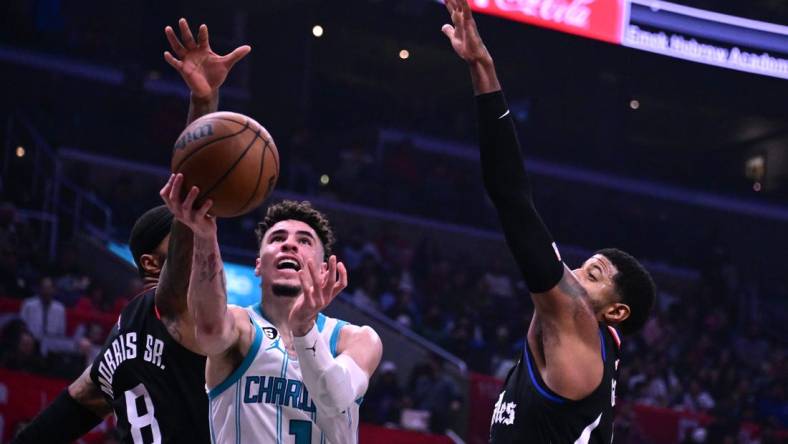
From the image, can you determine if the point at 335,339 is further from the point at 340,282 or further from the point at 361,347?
the point at 340,282

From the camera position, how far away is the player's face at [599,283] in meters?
4.09

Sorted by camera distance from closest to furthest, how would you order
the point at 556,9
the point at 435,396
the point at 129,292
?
1. the point at 435,396
2. the point at 556,9
3. the point at 129,292

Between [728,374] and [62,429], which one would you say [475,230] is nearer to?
[728,374]

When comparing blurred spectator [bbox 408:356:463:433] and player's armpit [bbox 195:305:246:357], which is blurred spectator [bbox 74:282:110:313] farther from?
player's armpit [bbox 195:305:246:357]

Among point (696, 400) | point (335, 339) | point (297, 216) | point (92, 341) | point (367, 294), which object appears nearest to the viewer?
point (335, 339)

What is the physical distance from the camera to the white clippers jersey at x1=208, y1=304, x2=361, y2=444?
413cm

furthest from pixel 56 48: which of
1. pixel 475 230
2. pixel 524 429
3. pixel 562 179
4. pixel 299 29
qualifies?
pixel 524 429

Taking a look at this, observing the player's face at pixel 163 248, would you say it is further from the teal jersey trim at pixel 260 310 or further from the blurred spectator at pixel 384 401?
the blurred spectator at pixel 384 401

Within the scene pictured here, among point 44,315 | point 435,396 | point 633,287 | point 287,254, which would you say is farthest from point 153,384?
point 435,396

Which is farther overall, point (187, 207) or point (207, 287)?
point (207, 287)

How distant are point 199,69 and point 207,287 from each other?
2.90ft

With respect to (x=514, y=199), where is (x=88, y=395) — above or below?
below

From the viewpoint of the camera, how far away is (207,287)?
3.72m

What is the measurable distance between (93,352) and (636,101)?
17042 mm
